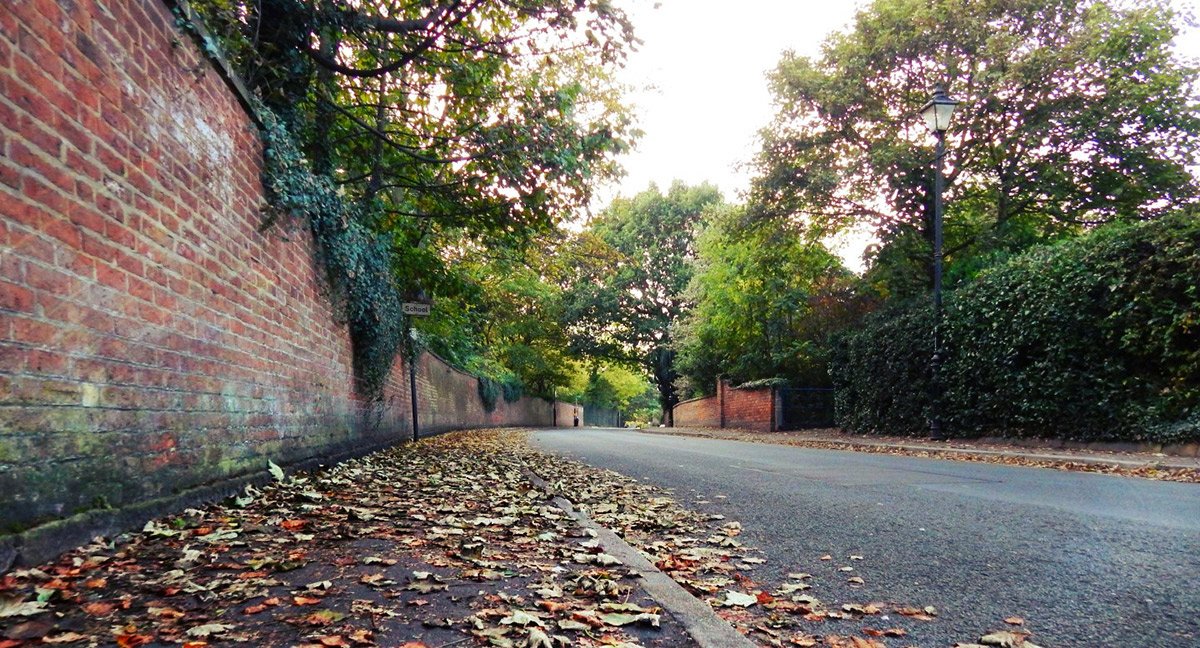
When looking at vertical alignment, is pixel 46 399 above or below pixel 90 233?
below

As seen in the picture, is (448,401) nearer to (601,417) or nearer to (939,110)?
(939,110)

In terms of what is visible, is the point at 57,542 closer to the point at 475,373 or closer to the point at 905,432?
the point at 905,432

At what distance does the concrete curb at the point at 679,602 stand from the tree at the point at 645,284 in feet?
105

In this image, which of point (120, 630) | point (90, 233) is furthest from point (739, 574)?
point (90, 233)

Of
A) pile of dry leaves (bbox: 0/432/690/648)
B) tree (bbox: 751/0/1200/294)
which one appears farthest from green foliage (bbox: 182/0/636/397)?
tree (bbox: 751/0/1200/294)

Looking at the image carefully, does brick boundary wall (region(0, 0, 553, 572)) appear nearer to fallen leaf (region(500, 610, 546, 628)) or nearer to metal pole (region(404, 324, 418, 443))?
fallen leaf (region(500, 610, 546, 628))

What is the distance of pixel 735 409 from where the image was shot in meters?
24.0

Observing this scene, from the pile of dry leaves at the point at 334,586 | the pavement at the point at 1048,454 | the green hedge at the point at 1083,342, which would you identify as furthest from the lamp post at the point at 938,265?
the pile of dry leaves at the point at 334,586

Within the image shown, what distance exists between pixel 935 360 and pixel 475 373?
55.0 ft

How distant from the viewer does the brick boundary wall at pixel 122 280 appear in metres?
2.54

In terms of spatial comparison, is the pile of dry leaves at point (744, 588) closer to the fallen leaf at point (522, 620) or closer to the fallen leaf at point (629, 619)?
the fallen leaf at point (629, 619)

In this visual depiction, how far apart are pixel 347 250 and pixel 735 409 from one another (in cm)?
1855

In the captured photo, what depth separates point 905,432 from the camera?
1434cm

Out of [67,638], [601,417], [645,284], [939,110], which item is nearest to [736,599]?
[67,638]
